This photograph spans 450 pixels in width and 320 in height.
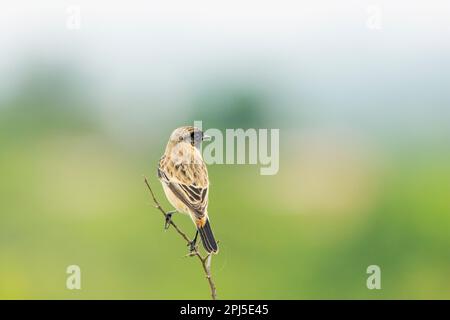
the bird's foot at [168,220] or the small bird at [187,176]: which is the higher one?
the small bird at [187,176]

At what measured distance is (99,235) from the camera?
9742 millimetres

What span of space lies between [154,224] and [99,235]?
91 cm

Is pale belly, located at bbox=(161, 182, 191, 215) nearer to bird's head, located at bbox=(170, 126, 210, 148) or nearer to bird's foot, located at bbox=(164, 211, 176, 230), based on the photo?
bird's foot, located at bbox=(164, 211, 176, 230)

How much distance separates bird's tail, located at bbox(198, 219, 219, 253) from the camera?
447 centimetres

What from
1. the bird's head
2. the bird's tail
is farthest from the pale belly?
the bird's head

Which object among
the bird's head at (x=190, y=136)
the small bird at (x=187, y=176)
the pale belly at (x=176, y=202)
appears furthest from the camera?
the bird's head at (x=190, y=136)

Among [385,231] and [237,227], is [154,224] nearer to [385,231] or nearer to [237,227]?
[237,227]

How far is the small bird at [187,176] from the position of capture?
15.6 feet

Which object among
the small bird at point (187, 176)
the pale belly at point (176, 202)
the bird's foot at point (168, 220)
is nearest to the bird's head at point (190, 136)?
the small bird at point (187, 176)

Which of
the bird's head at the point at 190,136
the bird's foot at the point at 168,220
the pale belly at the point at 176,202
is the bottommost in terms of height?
the bird's foot at the point at 168,220

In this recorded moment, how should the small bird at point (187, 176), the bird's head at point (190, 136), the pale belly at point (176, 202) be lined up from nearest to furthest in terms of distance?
the small bird at point (187, 176)
the pale belly at point (176, 202)
the bird's head at point (190, 136)

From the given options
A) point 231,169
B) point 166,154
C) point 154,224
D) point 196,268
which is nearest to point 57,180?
point 154,224

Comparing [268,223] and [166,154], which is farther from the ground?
[268,223]

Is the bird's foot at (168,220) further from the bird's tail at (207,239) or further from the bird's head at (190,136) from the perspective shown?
the bird's head at (190,136)
